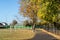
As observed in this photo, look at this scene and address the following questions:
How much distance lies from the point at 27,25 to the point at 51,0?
325 ft

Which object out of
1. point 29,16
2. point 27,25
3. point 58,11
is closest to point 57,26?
point 29,16

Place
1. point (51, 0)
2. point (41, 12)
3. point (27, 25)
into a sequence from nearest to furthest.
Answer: point (51, 0) < point (41, 12) < point (27, 25)

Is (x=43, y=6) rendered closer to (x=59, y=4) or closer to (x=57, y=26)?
(x=59, y=4)

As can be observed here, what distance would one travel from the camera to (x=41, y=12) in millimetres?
18172

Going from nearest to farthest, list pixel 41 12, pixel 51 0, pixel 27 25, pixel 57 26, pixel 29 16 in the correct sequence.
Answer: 1. pixel 51 0
2. pixel 41 12
3. pixel 57 26
4. pixel 29 16
5. pixel 27 25

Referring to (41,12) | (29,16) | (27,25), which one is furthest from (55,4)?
(27,25)

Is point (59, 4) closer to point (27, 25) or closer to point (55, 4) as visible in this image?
point (55, 4)

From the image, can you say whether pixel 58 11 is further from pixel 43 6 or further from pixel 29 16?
pixel 29 16

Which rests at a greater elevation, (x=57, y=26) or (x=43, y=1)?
(x=43, y=1)

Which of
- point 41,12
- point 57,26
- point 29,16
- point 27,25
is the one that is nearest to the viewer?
point 41,12

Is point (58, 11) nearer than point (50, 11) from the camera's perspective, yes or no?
No

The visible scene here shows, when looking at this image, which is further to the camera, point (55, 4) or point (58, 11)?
point (58, 11)

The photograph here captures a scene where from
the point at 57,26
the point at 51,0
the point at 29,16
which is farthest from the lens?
the point at 29,16

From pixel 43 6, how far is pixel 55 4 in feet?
3.57
